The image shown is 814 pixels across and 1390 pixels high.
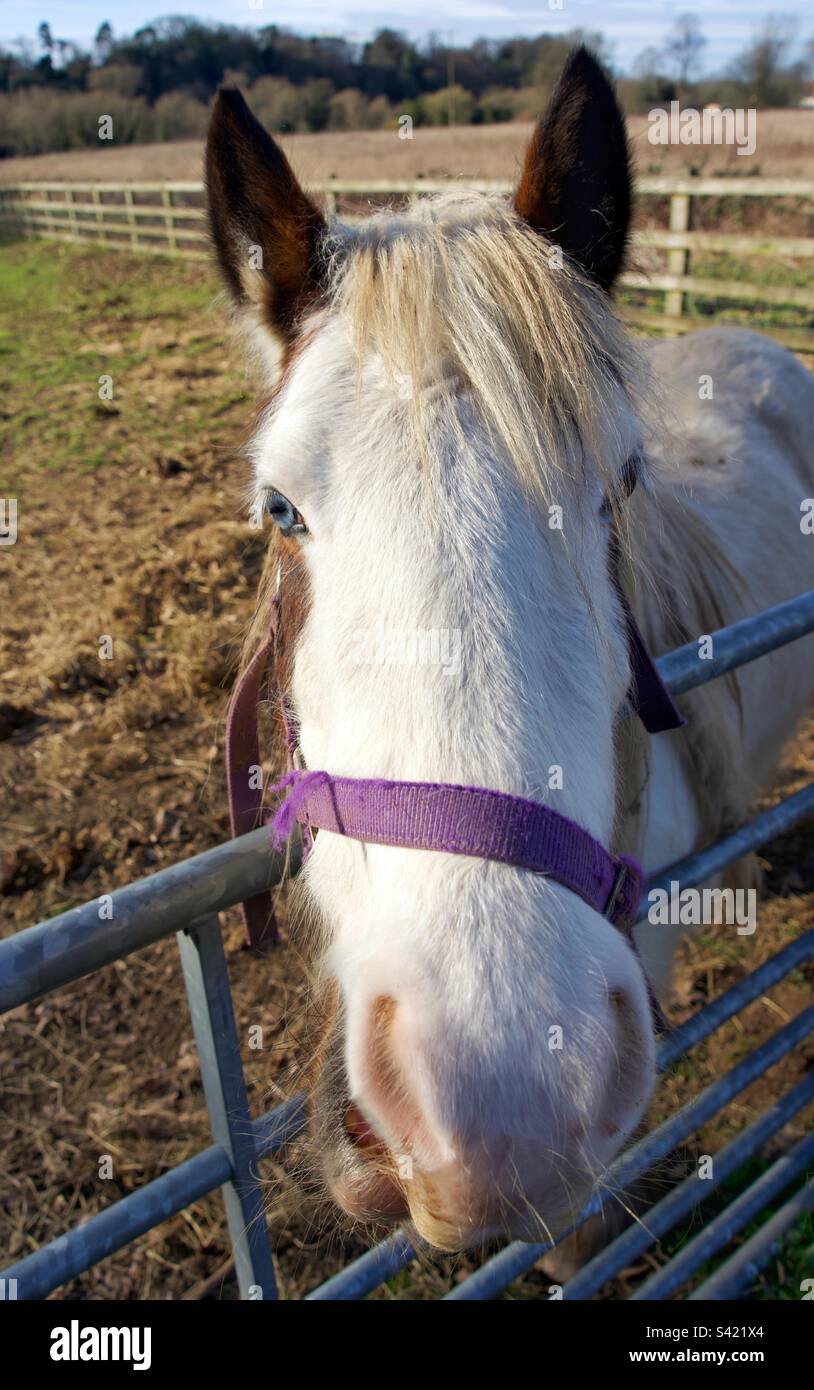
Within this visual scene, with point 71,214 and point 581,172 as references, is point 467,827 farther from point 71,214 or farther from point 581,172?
point 71,214

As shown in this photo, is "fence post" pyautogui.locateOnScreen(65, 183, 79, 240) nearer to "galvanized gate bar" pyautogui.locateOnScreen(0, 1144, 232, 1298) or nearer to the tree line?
the tree line

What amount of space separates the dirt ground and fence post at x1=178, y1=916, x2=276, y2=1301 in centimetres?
8

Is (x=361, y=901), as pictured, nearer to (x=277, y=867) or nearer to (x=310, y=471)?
(x=277, y=867)

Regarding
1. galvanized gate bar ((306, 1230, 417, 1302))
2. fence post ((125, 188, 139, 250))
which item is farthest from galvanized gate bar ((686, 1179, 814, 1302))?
fence post ((125, 188, 139, 250))

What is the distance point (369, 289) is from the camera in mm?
1511

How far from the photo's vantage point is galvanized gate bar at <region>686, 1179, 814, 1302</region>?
7.41ft

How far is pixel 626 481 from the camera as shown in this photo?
5.26 feet

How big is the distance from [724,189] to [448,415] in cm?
1007

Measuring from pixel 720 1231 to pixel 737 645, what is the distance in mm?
1551

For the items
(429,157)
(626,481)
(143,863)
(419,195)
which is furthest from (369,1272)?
(429,157)

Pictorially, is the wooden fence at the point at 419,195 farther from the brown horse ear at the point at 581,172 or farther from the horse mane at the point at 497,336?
the horse mane at the point at 497,336

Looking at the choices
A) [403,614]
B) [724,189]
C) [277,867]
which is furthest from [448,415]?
[724,189]

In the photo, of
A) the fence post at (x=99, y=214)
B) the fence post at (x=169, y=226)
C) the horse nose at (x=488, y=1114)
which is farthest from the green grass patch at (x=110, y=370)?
the horse nose at (x=488, y=1114)

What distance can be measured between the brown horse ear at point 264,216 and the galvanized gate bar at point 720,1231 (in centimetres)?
227
